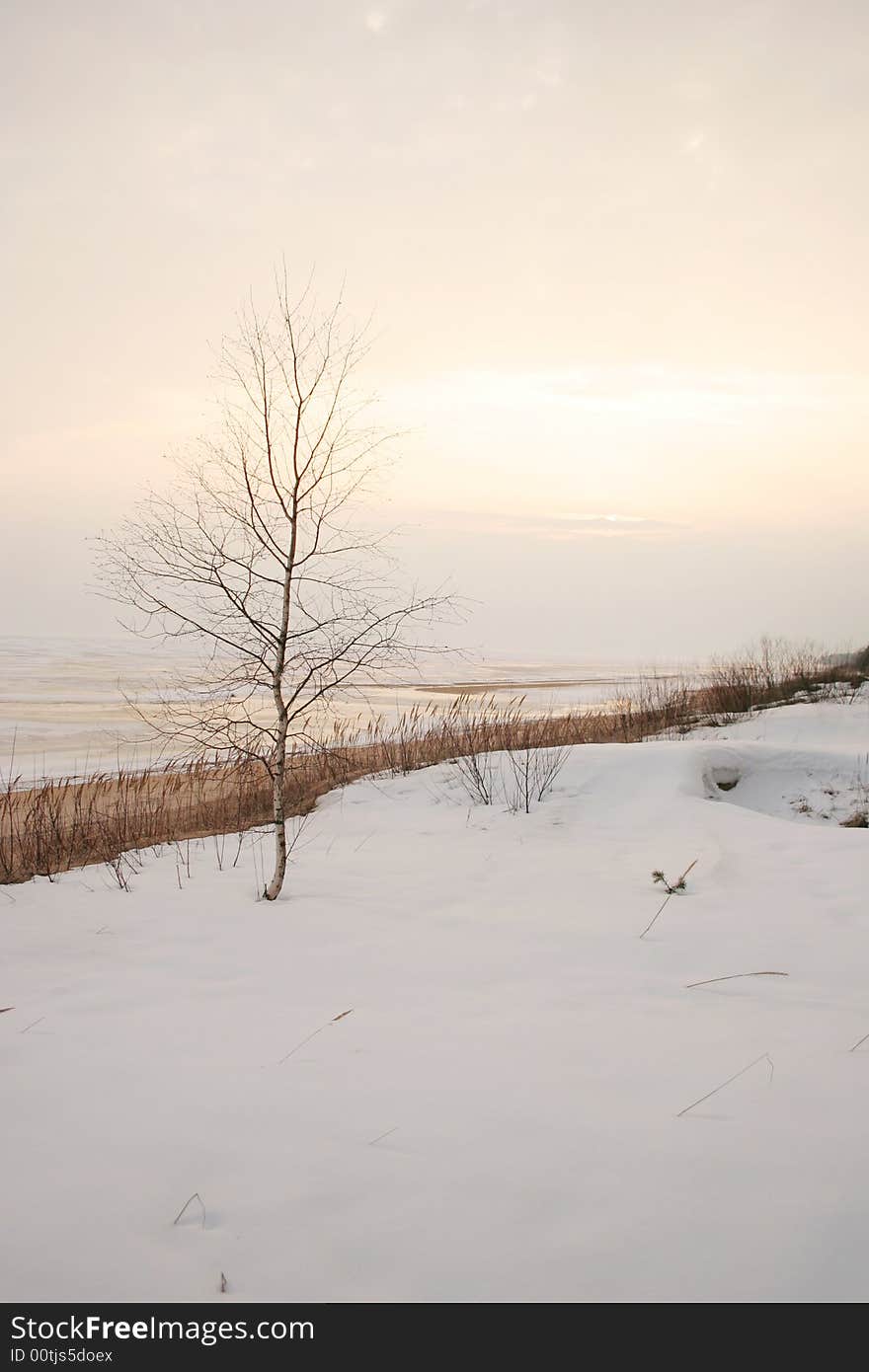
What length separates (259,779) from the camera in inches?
428

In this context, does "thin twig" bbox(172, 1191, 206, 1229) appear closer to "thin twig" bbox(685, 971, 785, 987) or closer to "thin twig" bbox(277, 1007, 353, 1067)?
"thin twig" bbox(277, 1007, 353, 1067)

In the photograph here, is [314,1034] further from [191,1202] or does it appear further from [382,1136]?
[191,1202]

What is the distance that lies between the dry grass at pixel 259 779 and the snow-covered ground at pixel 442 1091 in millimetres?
1754

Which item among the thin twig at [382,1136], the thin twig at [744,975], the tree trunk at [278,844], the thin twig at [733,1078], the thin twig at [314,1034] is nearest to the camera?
the thin twig at [382,1136]

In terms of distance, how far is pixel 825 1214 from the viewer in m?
1.91

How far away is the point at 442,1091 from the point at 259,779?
868 cm

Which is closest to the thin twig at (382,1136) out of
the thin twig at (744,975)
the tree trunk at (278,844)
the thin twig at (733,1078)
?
the thin twig at (733,1078)

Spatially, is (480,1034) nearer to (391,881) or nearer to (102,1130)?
(102,1130)

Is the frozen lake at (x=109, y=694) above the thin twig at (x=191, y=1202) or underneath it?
above

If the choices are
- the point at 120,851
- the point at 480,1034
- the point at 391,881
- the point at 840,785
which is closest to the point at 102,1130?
the point at 480,1034

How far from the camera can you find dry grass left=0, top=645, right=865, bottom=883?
8.01m

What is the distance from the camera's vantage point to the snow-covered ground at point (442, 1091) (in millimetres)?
1819

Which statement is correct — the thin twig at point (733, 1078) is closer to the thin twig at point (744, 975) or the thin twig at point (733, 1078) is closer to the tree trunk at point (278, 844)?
the thin twig at point (744, 975)
